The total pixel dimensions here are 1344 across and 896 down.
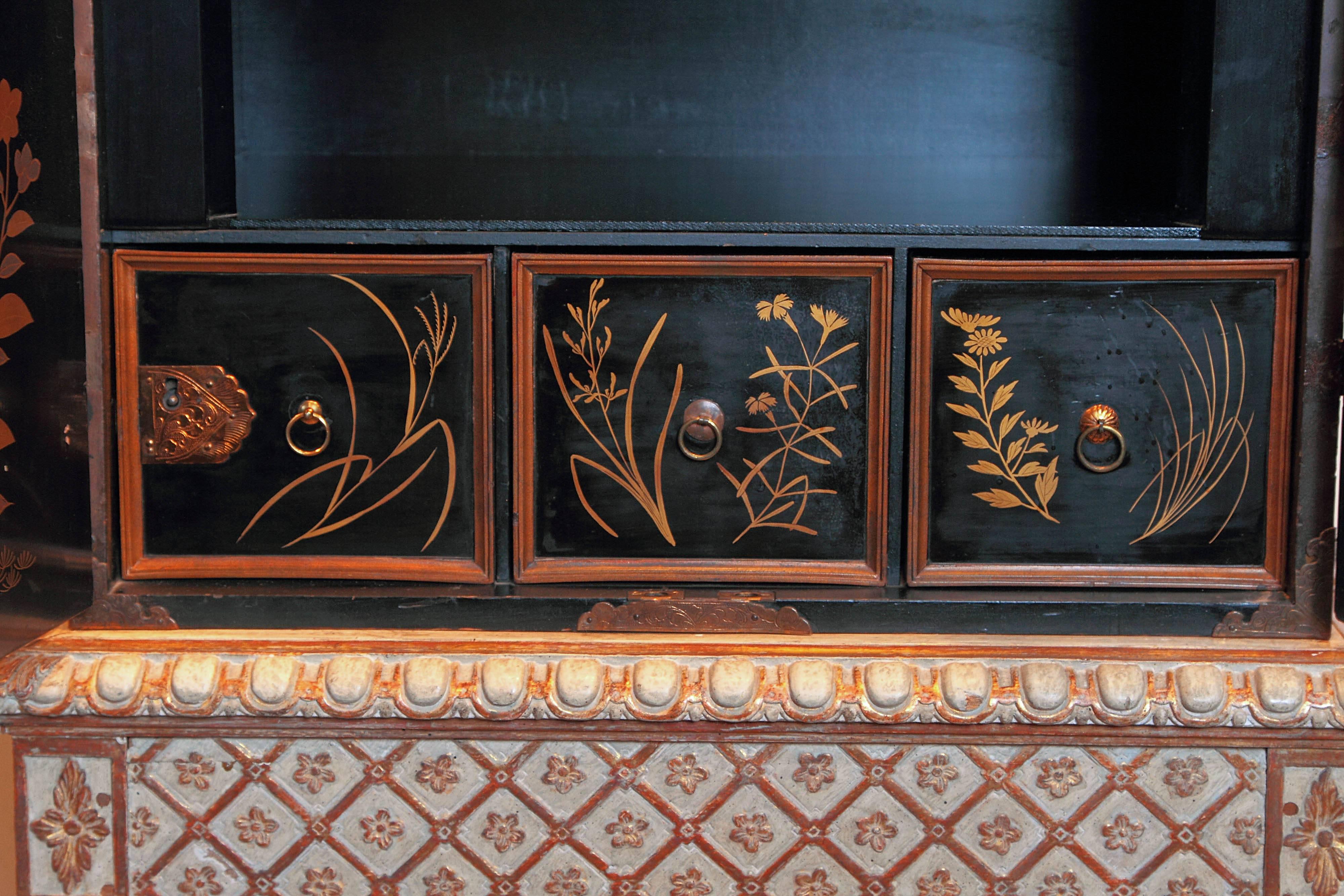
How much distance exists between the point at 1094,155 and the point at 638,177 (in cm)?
65

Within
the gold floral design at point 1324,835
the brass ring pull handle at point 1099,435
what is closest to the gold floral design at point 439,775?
the brass ring pull handle at point 1099,435

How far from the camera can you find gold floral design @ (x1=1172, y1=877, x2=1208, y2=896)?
1041mm

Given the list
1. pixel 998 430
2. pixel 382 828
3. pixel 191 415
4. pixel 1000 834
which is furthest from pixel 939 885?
pixel 191 415

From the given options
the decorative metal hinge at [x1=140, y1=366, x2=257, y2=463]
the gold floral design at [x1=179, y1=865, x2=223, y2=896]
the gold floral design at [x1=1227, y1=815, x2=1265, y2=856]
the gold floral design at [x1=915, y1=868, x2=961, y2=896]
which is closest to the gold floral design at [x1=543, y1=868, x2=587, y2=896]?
the gold floral design at [x1=179, y1=865, x2=223, y2=896]

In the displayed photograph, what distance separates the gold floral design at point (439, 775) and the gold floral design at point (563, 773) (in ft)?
0.34

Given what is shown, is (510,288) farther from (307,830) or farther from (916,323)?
(307,830)

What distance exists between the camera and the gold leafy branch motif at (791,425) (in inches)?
39.9

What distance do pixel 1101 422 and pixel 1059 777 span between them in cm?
39

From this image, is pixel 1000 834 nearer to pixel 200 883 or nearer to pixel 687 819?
pixel 687 819

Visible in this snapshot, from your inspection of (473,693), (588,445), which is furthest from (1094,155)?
(473,693)

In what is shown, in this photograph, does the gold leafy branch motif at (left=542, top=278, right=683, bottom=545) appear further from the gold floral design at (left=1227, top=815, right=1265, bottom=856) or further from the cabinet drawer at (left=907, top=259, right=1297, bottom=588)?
the gold floral design at (left=1227, top=815, right=1265, bottom=856)

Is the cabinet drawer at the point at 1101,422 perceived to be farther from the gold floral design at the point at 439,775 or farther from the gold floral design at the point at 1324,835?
the gold floral design at the point at 439,775

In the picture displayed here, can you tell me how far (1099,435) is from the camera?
39.7 inches

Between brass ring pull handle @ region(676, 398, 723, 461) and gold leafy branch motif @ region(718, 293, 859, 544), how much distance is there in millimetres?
22
